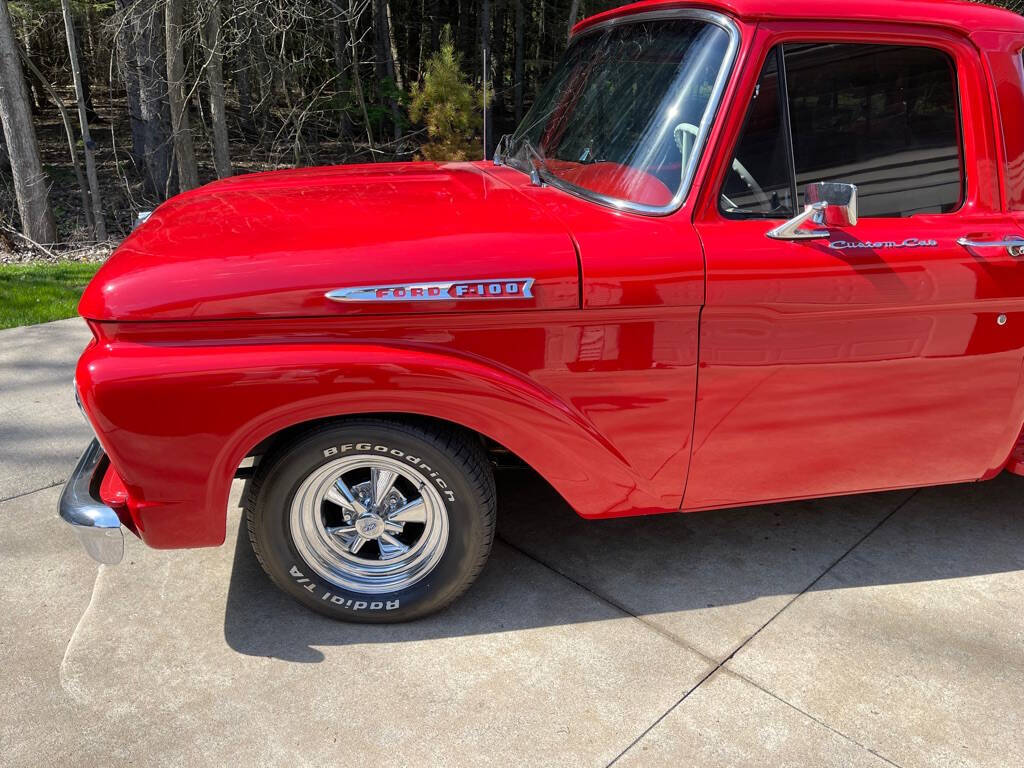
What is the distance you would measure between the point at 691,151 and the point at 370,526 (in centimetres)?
161

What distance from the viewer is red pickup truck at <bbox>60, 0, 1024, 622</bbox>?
95.7 inches

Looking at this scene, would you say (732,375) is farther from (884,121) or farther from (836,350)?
(884,121)

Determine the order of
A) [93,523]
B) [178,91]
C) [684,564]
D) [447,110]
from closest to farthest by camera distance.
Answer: [93,523]
[684,564]
[178,91]
[447,110]

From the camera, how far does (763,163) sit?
2693mm

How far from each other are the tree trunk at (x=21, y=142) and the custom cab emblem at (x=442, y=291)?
903cm

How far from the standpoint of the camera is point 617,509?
9.38ft

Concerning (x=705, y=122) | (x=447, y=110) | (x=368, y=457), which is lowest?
(x=368, y=457)

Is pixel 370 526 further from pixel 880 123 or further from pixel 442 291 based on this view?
pixel 880 123

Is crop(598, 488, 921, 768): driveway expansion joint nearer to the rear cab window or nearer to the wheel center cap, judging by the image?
the wheel center cap

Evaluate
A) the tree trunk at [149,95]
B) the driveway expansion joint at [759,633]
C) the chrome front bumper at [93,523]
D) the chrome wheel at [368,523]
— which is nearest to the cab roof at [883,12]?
the chrome wheel at [368,523]

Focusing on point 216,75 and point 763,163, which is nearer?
point 763,163

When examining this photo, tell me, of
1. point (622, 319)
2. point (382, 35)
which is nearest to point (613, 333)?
point (622, 319)

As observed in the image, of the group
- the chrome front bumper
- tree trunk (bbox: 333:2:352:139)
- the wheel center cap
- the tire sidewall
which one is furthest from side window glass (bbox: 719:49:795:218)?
tree trunk (bbox: 333:2:352:139)

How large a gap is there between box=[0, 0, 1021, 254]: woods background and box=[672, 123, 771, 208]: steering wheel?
3.25m
